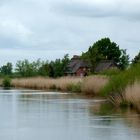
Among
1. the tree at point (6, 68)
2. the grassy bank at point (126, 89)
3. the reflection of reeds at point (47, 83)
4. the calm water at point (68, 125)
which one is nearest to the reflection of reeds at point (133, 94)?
the grassy bank at point (126, 89)

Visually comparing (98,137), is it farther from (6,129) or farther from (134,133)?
(6,129)

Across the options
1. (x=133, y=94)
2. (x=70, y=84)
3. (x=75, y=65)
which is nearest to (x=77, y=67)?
(x=75, y=65)

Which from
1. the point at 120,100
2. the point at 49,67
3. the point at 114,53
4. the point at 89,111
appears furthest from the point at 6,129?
the point at 114,53

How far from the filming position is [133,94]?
29828 millimetres

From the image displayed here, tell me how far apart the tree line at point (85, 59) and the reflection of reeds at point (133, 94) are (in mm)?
50049

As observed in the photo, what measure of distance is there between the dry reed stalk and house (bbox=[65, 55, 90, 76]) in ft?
148

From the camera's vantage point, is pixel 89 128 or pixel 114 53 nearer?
pixel 89 128

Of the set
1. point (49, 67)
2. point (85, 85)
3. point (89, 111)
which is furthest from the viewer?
point (49, 67)

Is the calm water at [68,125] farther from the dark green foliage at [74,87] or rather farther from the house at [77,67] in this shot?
the house at [77,67]

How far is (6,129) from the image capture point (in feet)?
73.6

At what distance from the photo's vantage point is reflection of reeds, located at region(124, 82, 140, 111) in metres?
29.0

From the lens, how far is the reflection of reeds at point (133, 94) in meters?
29.0

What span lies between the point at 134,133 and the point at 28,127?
443 centimetres

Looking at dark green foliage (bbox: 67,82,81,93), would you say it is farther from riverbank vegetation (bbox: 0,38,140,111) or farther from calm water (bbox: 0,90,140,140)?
calm water (bbox: 0,90,140,140)
